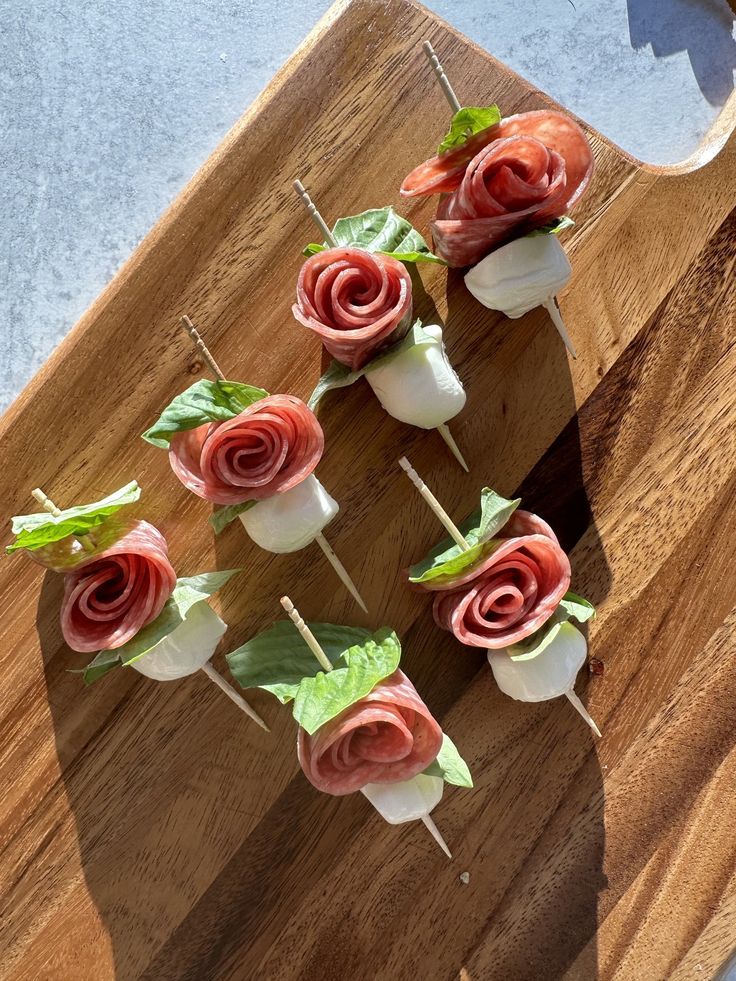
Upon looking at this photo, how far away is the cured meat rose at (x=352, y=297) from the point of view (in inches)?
75.6

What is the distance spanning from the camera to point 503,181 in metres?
1.93

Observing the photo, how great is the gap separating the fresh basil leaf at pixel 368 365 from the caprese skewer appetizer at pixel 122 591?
480 millimetres

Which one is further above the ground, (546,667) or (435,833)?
(546,667)

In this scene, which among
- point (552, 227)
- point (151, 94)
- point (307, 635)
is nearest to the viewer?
point (307, 635)

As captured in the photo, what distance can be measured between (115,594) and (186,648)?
0.20 m

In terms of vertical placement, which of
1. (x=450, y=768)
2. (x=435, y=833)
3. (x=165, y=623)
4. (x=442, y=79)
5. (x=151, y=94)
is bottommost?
(x=435, y=833)

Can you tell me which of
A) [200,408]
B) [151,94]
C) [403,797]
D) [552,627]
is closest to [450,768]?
[403,797]

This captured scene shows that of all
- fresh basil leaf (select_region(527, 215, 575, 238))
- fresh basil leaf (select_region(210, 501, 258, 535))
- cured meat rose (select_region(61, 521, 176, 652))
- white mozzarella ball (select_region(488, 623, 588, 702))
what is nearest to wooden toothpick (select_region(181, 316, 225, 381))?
fresh basil leaf (select_region(210, 501, 258, 535))

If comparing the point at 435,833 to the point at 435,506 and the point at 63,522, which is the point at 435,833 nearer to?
the point at 435,506

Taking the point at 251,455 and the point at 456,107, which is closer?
the point at 251,455

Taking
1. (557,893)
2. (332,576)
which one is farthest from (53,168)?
(557,893)

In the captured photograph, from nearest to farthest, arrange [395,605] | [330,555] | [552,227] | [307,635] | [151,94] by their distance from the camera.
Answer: [307,635]
[552,227]
[330,555]
[395,605]
[151,94]

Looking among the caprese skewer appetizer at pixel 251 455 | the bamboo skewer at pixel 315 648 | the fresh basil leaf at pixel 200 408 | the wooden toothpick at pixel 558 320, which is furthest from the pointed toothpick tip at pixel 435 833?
the wooden toothpick at pixel 558 320

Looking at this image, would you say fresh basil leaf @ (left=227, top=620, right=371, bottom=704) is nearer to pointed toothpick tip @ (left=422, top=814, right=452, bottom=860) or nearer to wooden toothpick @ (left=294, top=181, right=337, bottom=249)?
pointed toothpick tip @ (left=422, top=814, right=452, bottom=860)
